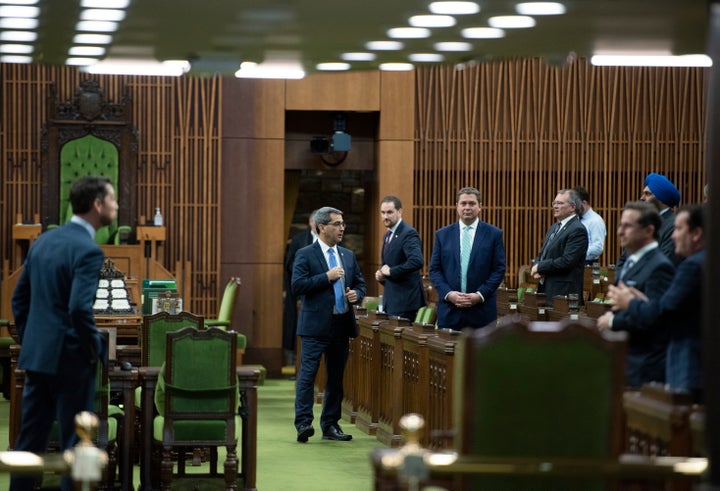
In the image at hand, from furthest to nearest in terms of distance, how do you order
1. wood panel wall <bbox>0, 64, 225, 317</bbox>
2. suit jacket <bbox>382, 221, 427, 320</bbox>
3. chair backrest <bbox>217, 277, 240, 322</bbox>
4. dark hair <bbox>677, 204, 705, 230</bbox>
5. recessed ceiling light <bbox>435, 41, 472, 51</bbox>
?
wood panel wall <bbox>0, 64, 225, 317</bbox>
chair backrest <bbox>217, 277, 240, 322</bbox>
suit jacket <bbox>382, 221, 427, 320</bbox>
recessed ceiling light <bbox>435, 41, 472, 51</bbox>
dark hair <bbox>677, 204, 705, 230</bbox>

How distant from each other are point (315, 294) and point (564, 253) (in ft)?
5.49

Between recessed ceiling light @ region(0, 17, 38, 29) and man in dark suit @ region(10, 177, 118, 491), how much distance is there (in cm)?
193

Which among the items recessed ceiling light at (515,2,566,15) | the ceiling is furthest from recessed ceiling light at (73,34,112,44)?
recessed ceiling light at (515,2,566,15)

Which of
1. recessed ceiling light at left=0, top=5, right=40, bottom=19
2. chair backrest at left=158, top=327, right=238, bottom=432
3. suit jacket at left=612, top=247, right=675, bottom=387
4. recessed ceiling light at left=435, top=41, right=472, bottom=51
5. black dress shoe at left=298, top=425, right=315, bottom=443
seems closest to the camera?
suit jacket at left=612, top=247, right=675, bottom=387

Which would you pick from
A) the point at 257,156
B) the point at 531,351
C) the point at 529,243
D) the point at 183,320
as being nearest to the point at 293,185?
the point at 257,156

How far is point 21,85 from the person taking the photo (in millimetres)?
12719

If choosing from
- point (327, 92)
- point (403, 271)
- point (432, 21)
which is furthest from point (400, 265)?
point (327, 92)

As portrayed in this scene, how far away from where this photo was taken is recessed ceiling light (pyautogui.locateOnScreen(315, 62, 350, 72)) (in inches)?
320

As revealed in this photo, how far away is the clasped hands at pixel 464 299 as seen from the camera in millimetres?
7180

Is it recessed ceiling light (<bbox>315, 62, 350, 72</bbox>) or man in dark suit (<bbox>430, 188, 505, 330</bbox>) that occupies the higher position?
recessed ceiling light (<bbox>315, 62, 350, 72</bbox>)

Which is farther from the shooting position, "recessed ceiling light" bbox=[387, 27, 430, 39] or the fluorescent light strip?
the fluorescent light strip

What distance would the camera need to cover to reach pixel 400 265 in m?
8.27

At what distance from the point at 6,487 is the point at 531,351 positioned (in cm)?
357

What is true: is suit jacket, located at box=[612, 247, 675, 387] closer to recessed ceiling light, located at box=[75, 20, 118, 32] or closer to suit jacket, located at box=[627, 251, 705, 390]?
suit jacket, located at box=[627, 251, 705, 390]
